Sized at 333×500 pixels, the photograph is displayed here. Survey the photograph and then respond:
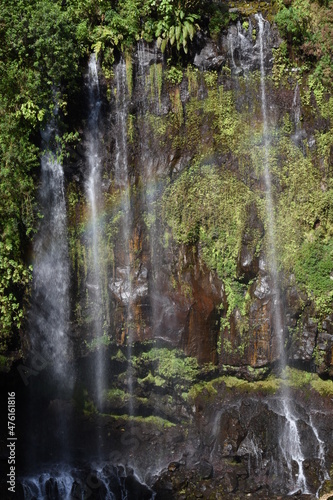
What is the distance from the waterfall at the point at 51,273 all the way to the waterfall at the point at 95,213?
55 centimetres

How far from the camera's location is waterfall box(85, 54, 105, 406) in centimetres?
1098

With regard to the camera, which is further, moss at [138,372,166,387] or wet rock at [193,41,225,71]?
wet rock at [193,41,225,71]

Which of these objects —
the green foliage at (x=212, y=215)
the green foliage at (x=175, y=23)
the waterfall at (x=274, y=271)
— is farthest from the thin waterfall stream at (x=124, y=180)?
the waterfall at (x=274, y=271)

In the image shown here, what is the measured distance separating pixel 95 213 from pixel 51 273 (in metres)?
1.59

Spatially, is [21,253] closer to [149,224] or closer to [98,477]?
[149,224]

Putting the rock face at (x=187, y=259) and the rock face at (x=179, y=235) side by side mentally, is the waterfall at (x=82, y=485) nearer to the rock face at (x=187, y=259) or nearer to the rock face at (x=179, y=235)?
the rock face at (x=187, y=259)

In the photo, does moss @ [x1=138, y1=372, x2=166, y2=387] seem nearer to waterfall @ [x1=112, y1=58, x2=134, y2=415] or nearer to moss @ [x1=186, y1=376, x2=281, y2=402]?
waterfall @ [x1=112, y1=58, x2=134, y2=415]

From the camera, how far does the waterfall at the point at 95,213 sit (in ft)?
36.0

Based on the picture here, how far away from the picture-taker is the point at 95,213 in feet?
36.3

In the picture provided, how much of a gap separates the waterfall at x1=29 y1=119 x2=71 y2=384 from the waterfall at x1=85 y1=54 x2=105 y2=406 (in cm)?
55

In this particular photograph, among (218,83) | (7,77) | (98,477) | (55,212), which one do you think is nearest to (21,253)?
(55,212)

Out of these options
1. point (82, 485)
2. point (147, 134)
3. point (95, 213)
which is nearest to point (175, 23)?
point (147, 134)

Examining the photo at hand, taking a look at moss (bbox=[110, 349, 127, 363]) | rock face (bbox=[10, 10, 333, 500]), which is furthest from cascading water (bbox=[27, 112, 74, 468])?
moss (bbox=[110, 349, 127, 363])

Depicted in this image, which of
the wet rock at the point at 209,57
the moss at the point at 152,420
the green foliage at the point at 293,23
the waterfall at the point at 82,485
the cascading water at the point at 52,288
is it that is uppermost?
the green foliage at the point at 293,23
